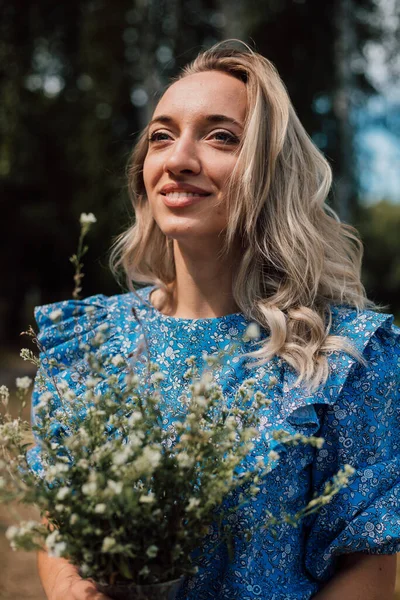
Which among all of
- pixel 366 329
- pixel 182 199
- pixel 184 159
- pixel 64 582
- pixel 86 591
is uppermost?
pixel 184 159

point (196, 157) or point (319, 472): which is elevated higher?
point (196, 157)

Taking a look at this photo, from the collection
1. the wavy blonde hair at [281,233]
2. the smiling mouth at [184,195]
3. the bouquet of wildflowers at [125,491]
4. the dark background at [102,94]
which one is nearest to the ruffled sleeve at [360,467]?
the wavy blonde hair at [281,233]

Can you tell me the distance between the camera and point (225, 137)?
2.03m

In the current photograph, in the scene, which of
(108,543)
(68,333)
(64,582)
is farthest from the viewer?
(68,333)

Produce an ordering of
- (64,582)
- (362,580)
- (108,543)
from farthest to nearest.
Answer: (362,580)
(64,582)
(108,543)

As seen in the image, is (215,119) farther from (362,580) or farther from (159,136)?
(362,580)

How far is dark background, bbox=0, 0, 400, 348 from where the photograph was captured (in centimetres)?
941

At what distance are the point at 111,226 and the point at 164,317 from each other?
34.6ft

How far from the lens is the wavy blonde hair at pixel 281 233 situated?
78.5 inches

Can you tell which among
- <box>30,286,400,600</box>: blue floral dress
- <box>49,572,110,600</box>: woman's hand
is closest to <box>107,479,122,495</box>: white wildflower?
<box>49,572,110,600</box>: woman's hand

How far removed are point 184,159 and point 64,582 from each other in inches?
46.9

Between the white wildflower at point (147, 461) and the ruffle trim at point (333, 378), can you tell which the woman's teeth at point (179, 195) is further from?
the white wildflower at point (147, 461)

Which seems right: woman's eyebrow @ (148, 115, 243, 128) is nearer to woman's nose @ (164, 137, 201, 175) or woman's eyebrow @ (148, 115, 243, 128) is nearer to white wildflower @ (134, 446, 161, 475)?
woman's nose @ (164, 137, 201, 175)

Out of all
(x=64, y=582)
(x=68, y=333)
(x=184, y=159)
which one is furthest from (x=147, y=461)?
(x=68, y=333)
